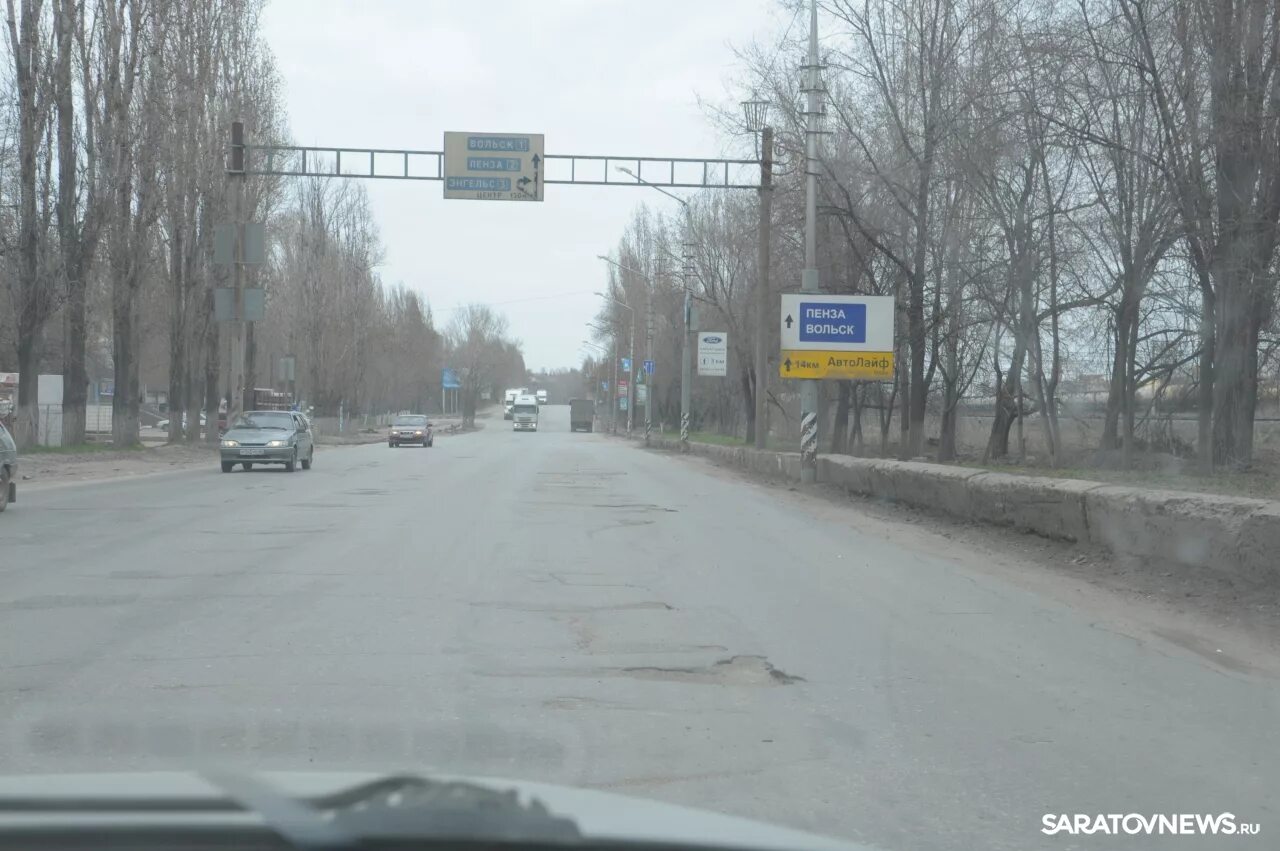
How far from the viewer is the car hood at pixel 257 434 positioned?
96.6ft

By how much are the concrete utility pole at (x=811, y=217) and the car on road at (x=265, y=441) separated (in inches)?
480

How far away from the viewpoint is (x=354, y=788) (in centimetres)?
301

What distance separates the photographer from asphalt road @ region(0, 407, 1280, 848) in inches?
211

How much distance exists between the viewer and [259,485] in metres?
24.2

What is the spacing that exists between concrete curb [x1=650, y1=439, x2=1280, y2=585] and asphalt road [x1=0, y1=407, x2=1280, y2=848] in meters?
1.18

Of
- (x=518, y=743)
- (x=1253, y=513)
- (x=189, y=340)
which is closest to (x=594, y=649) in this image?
(x=518, y=743)

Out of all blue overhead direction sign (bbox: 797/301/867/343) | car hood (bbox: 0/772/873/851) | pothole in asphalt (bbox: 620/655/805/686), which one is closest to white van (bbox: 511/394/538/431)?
blue overhead direction sign (bbox: 797/301/867/343)

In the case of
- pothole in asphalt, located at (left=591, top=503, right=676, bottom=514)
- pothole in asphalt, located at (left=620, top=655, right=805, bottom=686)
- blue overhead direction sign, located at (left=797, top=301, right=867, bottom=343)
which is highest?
blue overhead direction sign, located at (left=797, top=301, right=867, bottom=343)

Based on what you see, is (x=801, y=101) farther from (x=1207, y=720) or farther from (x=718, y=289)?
(x=1207, y=720)

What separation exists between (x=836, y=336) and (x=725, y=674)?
2048 centimetres

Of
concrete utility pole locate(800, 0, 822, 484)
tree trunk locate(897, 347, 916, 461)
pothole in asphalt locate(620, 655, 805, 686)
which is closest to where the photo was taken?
pothole in asphalt locate(620, 655, 805, 686)

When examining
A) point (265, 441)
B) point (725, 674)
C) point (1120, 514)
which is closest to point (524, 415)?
point (265, 441)

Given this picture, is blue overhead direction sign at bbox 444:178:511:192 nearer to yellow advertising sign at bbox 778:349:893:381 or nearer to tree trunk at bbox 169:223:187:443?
yellow advertising sign at bbox 778:349:893:381

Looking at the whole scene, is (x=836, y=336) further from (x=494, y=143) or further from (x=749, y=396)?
(x=749, y=396)
